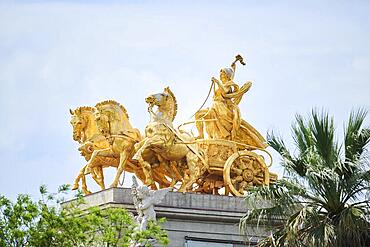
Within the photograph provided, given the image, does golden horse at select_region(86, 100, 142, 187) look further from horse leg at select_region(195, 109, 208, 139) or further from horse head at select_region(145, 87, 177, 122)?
horse leg at select_region(195, 109, 208, 139)

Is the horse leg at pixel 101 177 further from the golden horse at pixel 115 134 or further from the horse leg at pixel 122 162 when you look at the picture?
the horse leg at pixel 122 162

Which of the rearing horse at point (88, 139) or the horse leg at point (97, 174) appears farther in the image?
the horse leg at point (97, 174)

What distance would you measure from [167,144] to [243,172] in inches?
93.5

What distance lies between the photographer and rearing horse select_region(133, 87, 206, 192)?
51594mm

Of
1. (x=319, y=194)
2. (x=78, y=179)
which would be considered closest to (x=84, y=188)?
(x=78, y=179)

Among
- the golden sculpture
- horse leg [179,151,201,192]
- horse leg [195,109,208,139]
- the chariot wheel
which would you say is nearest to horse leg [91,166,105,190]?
the golden sculpture

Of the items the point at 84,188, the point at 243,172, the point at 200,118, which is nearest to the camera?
the point at 243,172

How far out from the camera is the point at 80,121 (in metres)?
52.9

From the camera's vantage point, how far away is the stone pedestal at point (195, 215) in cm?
5116

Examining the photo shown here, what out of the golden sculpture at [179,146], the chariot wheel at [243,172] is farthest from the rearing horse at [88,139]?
the chariot wheel at [243,172]

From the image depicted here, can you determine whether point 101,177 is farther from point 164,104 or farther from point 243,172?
point 243,172

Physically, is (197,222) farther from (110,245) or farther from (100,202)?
(110,245)

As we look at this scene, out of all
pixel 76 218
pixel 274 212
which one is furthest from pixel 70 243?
pixel 274 212

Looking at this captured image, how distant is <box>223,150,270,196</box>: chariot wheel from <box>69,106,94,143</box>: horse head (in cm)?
397
